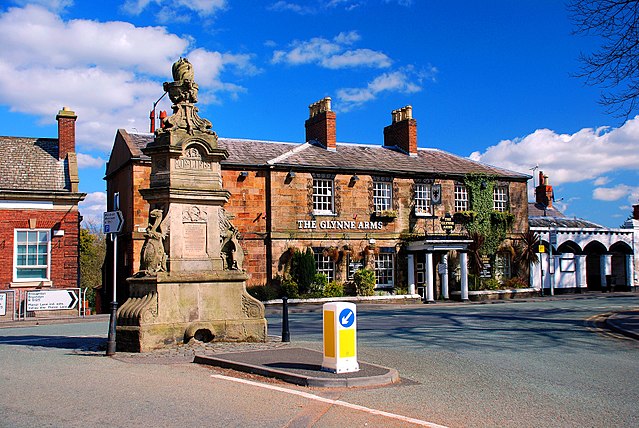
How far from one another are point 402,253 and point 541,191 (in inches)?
776

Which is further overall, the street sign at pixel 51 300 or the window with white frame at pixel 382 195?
the window with white frame at pixel 382 195

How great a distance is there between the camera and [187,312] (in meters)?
12.6

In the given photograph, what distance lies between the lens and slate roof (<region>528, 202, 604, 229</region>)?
3956cm

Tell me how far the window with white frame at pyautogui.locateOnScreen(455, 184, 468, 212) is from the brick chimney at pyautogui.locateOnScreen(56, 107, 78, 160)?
19.1 m

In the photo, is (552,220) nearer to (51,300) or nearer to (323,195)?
(323,195)

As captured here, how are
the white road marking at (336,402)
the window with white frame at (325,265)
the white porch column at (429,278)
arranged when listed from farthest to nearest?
the white porch column at (429,278) < the window with white frame at (325,265) < the white road marking at (336,402)

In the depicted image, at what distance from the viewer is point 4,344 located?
45.8 feet

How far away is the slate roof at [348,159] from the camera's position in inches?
1192

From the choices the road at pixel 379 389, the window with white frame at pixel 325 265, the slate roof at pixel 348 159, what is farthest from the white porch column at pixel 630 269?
the road at pixel 379 389

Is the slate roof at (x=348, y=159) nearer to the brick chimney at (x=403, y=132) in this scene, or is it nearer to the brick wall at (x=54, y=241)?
the brick chimney at (x=403, y=132)

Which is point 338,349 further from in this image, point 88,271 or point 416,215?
point 88,271

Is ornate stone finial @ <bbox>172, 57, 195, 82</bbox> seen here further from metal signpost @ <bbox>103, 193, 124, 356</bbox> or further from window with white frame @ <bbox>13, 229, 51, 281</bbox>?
window with white frame @ <bbox>13, 229, 51, 281</bbox>

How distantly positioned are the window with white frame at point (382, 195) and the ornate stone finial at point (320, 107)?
15.6 feet

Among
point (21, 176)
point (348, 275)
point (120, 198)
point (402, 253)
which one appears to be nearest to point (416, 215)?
point (402, 253)
